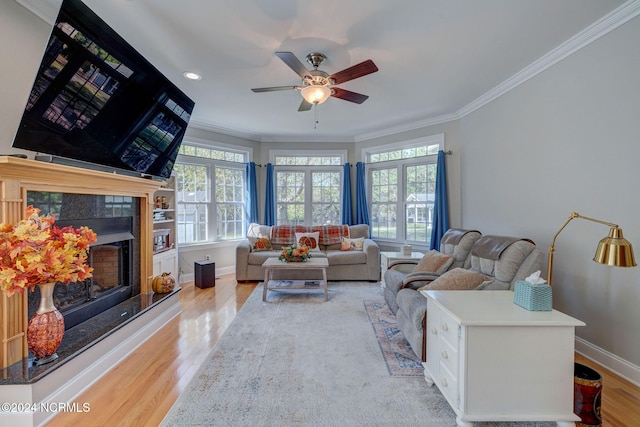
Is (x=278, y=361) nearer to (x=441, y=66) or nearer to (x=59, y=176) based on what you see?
(x=59, y=176)

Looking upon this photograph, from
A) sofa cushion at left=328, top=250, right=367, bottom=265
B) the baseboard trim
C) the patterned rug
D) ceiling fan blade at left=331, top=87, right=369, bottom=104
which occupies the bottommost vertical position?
the patterned rug

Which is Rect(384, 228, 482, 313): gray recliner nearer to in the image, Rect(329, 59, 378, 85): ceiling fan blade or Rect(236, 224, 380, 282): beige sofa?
Rect(236, 224, 380, 282): beige sofa

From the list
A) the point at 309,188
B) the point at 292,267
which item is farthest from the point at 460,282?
the point at 309,188

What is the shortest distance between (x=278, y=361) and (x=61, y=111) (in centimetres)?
240

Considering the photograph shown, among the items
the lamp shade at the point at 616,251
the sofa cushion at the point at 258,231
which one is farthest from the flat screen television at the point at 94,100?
the lamp shade at the point at 616,251

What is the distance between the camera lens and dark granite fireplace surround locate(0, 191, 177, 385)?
5.77 feet

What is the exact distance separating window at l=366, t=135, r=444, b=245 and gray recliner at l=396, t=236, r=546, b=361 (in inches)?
89.8

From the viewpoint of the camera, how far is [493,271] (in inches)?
98.4

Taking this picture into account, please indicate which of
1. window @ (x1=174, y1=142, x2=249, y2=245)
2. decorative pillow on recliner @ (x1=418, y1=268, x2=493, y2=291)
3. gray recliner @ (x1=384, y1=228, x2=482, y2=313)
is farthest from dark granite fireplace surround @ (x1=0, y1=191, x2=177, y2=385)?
decorative pillow on recliner @ (x1=418, y1=268, x2=493, y2=291)

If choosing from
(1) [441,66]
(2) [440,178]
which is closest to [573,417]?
(1) [441,66]

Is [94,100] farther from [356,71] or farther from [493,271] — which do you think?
[493,271]

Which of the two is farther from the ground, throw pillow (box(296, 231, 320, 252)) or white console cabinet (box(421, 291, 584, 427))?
throw pillow (box(296, 231, 320, 252))

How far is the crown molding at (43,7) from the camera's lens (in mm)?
1991

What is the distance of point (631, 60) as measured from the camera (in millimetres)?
2061
